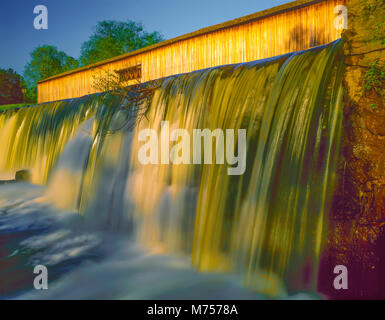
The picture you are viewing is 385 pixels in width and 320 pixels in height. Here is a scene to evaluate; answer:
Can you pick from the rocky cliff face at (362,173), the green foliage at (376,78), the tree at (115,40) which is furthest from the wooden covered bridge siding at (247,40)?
the tree at (115,40)

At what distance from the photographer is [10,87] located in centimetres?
4756

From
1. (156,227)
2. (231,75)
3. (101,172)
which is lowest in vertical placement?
(156,227)

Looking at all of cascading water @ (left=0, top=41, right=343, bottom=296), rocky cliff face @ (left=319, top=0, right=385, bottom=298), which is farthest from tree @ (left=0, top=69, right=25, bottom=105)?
rocky cliff face @ (left=319, top=0, right=385, bottom=298)

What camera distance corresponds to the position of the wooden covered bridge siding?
7699 millimetres

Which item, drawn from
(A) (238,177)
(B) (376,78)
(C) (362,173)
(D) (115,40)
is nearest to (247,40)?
(A) (238,177)

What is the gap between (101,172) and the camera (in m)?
5.75

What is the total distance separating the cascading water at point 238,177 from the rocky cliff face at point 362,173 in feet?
0.36

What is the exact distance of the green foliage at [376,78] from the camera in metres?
2.40

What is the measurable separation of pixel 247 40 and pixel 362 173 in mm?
7872

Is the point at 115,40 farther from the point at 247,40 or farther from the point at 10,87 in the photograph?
the point at 247,40

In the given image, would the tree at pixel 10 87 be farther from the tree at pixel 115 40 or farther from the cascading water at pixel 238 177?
the cascading water at pixel 238 177
